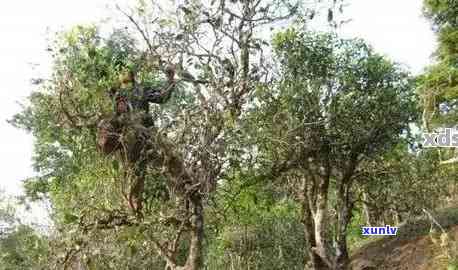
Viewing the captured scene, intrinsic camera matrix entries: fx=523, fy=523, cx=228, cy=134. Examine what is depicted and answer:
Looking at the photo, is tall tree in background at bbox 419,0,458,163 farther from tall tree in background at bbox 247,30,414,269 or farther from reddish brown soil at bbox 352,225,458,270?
reddish brown soil at bbox 352,225,458,270

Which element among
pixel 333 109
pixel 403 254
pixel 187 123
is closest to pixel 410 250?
pixel 403 254

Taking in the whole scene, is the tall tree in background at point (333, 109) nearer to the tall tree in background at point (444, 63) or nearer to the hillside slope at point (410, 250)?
the hillside slope at point (410, 250)

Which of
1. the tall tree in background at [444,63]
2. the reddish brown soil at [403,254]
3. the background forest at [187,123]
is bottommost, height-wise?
the reddish brown soil at [403,254]

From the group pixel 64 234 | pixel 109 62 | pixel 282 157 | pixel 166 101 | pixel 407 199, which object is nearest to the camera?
pixel 64 234

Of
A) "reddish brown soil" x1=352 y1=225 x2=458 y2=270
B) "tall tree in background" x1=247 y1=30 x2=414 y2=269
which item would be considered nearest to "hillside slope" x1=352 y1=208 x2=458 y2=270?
"reddish brown soil" x1=352 y1=225 x2=458 y2=270

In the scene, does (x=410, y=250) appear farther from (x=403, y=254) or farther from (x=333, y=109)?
→ (x=333, y=109)

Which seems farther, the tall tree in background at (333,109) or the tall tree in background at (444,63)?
the tall tree in background at (444,63)

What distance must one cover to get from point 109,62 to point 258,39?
2241 mm

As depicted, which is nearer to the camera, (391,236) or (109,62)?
(109,62)

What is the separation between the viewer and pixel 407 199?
1869 cm

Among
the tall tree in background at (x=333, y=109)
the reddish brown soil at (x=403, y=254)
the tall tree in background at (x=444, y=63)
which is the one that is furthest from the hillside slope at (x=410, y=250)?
the tall tree in background at (x=444, y=63)

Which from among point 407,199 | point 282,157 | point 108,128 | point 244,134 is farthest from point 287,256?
point 108,128

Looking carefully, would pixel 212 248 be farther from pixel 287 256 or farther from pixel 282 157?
pixel 282 157

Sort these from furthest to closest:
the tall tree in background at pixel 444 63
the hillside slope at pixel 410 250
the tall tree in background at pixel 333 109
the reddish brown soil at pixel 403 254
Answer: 1. the tall tree in background at pixel 444 63
2. the hillside slope at pixel 410 250
3. the reddish brown soil at pixel 403 254
4. the tall tree in background at pixel 333 109
